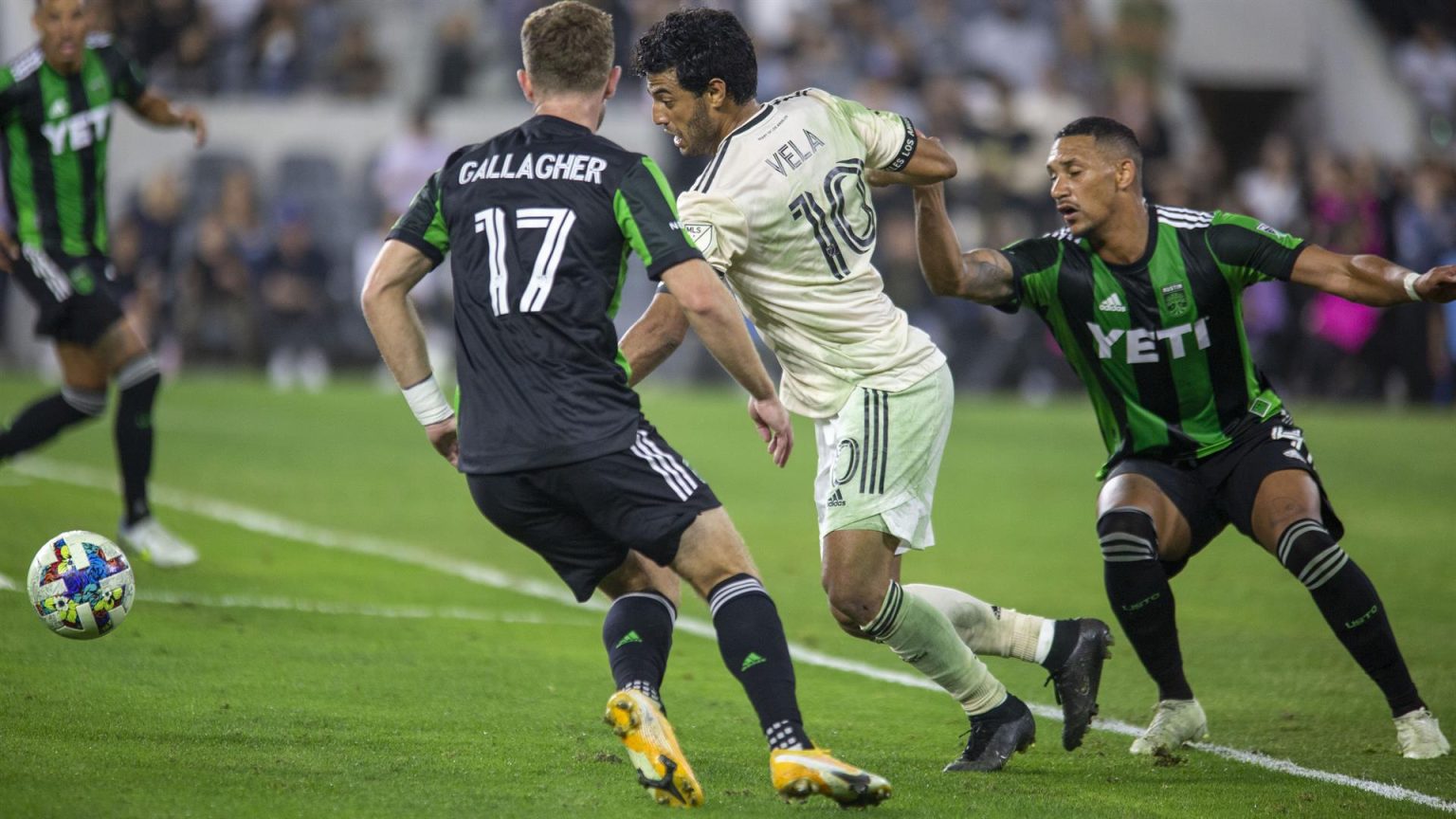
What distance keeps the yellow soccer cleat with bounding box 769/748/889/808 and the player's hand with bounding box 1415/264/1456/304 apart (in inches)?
95.8

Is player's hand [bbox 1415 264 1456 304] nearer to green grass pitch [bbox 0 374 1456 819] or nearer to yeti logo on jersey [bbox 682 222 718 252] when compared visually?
green grass pitch [bbox 0 374 1456 819]

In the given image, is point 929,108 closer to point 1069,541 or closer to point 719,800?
point 1069,541

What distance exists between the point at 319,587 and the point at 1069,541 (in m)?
4.80

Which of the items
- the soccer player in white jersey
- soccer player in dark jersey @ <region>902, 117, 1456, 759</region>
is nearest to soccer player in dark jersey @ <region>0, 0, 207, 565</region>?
the soccer player in white jersey

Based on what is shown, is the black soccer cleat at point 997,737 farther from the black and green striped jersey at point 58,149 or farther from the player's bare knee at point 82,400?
the black and green striped jersey at point 58,149

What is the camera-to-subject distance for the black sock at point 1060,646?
5.50 meters

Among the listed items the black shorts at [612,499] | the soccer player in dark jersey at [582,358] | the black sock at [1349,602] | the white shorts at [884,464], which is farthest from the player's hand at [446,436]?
the black sock at [1349,602]

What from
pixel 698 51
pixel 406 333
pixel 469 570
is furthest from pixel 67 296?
pixel 698 51

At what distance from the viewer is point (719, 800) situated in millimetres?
4680

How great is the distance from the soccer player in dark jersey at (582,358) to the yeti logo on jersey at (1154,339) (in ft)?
5.43

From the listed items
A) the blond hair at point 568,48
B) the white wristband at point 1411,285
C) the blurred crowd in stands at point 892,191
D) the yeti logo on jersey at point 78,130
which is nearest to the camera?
the blond hair at point 568,48

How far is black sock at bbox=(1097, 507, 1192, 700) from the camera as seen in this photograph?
18.7 ft

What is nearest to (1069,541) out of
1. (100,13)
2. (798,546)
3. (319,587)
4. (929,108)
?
(798,546)

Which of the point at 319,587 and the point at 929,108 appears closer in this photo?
the point at 319,587
